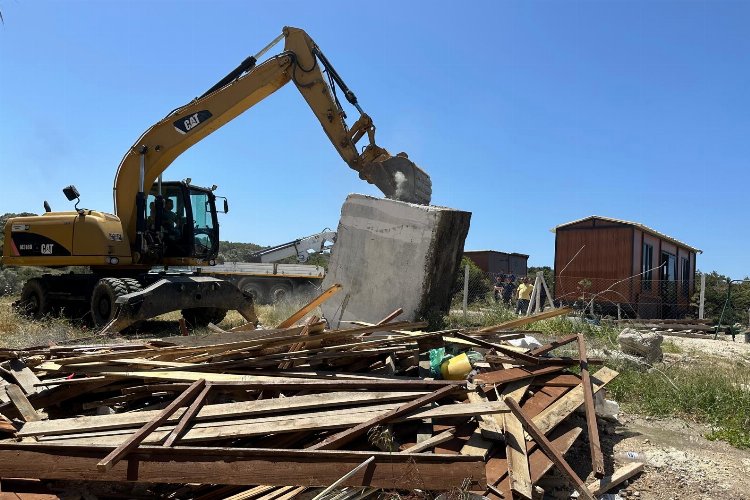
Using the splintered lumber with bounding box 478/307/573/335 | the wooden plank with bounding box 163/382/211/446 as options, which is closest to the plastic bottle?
the splintered lumber with bounding box 478/307/573/335

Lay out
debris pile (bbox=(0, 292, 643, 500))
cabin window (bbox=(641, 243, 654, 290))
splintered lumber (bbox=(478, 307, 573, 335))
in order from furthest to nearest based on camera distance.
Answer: cabin window (bbox=(641, 243, 654, 290))
splintered lumber (bbox=(478, 307, 573, 335))
debris pile (bbox=(0, 292, 643, 500))

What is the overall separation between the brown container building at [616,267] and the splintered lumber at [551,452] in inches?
587

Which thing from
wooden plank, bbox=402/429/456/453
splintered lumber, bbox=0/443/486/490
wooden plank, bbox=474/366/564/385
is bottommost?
splintered lumber, bbox=0/443/486/490

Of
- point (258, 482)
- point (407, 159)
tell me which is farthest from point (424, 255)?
point (258, 482)

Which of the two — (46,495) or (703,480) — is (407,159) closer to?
(703,480)

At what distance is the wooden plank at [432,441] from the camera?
3.39 meters

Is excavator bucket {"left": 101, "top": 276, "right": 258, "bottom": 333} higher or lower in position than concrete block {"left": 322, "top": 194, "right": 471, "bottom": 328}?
lower

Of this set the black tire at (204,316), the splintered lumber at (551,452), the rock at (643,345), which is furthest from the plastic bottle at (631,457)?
the black tire at (204,316)

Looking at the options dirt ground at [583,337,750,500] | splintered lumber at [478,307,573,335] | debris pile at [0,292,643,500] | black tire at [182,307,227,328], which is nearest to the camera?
debris pile at [0,292,643,500]

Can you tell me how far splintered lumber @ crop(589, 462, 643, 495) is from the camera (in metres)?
3.77

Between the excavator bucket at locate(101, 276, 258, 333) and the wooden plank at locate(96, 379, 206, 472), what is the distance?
17.4ft

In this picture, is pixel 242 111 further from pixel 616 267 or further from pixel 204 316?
pixel 616 267

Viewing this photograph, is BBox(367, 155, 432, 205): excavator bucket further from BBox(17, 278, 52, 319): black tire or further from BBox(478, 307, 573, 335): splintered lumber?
BBox(17, 278, 52, 319): black tire

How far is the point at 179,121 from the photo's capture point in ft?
35.2
